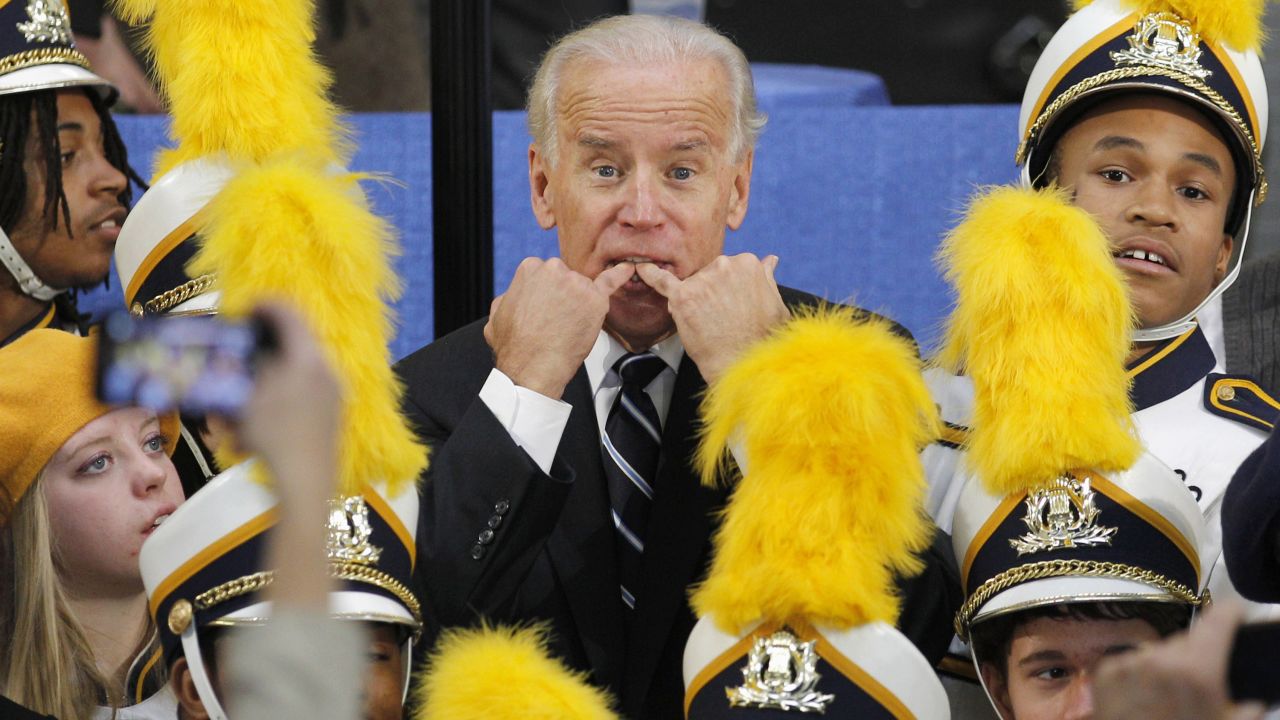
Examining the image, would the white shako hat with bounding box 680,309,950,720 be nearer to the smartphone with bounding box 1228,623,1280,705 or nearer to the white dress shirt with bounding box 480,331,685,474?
the white dress shirt with bounding box 480,331,685,474

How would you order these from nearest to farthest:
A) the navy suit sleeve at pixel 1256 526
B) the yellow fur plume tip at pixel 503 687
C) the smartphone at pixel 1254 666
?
the smartphone at pixel 1254 666, the navy suit sleeve at pixel 1256 526, the yellow fur plume tip at pixel 503 687

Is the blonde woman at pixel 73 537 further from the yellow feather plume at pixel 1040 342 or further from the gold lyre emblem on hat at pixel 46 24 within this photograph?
the yellow feather plume at pixel 1040 342

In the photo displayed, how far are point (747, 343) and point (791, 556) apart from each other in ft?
1.54

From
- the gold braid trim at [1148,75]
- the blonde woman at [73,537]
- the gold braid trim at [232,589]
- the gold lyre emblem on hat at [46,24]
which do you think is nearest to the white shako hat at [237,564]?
the gold braid trim at [232,589]

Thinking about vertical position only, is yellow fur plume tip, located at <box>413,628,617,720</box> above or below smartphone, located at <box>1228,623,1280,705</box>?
below

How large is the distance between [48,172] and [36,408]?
2.08ft

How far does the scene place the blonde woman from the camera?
238 cm

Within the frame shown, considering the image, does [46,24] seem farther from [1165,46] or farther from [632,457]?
[1165,46]

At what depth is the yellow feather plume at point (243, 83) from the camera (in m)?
2.71

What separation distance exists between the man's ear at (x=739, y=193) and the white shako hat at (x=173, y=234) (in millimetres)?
779

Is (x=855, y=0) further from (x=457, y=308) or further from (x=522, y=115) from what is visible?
(x=457, y=308)

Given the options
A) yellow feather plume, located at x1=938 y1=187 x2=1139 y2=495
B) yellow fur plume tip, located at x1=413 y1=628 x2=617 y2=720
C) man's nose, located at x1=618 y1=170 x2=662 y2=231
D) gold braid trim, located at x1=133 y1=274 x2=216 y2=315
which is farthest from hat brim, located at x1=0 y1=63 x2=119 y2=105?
yellow feather plume, located at x1=938 y1=187 x2=1139 y2=495

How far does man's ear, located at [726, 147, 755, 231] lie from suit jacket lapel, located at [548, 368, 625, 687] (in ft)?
1.45

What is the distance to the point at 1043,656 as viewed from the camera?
88.8 inches
